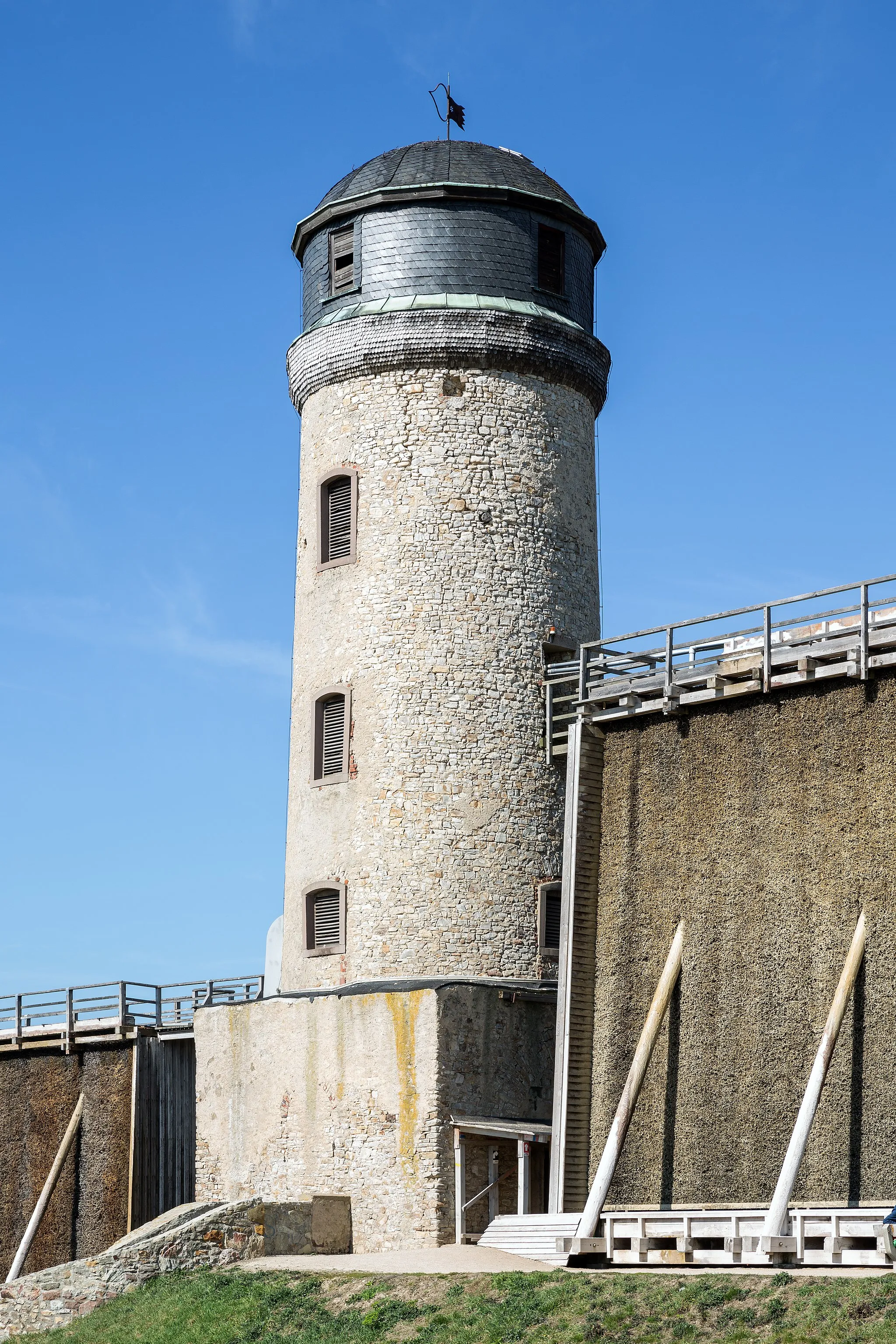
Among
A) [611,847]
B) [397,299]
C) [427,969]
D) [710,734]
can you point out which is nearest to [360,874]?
[427,969]

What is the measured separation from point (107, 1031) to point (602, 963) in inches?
602

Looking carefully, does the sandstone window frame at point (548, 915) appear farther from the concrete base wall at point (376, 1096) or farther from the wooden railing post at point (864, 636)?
the wooden railing post at point (864, 636)

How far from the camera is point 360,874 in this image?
3216 centimetres

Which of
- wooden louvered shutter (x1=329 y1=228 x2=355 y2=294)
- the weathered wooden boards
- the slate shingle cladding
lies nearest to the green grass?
the weathered wooden boards

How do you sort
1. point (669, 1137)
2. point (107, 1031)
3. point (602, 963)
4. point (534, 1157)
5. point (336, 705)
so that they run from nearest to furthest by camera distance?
point (669, 1137), point (602, 963), point (534, 1157), point (336, 705), point (107, 1031)

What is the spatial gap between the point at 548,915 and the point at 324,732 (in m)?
5.27

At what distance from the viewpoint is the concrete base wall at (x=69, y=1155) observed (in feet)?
127

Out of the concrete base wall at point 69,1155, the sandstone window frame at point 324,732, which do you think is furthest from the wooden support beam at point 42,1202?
the sandstone window frame at point 324,732

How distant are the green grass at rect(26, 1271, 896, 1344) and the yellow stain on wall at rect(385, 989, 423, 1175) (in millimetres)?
3209

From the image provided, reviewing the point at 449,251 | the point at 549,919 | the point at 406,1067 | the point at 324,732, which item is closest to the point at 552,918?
the point at 549,919

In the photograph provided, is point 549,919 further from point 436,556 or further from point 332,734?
point 436,556

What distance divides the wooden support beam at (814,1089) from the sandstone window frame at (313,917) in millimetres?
9658

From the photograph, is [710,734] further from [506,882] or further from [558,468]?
[558,468]

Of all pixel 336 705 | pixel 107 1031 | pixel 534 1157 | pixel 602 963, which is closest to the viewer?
pixel 602 963
